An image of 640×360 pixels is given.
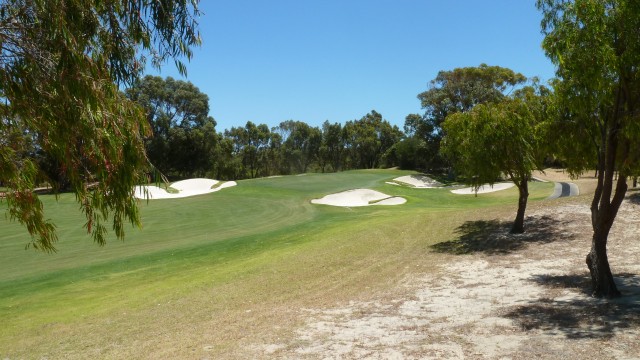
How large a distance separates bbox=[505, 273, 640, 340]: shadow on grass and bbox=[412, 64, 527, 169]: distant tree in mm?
52768

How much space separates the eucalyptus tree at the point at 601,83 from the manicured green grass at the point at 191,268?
535cm

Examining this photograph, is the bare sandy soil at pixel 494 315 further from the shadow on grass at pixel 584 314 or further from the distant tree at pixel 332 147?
the distant tree at pixel 332 147

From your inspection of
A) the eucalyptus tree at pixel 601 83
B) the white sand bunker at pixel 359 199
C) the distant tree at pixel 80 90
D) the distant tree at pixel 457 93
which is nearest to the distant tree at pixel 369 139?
the distant tree at pixel 457 93

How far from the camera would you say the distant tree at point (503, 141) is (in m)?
16.7

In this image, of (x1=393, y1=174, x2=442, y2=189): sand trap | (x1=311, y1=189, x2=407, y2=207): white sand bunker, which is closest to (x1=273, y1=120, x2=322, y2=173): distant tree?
(x1=393, y1=174, x2=442, y2=189): sand trap

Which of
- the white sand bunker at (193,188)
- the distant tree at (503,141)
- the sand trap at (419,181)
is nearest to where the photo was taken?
the distant tree at (503,141)

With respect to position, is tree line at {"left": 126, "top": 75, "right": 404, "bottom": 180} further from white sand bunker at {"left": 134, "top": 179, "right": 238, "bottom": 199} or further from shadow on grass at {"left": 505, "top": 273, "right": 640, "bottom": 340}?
shadow on grass at {"left": 505, "top": 273, "right": 640, "bottom": 340}

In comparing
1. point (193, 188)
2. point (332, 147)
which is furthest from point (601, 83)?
point (332, 147)

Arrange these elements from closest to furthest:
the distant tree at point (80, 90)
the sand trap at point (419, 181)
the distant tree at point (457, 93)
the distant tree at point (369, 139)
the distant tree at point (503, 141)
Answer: the distant tree at point (80, 90) → the distant tree at point (503, 141) → the sand trap at point (419, 181) → the distant tree at point (457, 93) → the distant tree at point (369, 139)

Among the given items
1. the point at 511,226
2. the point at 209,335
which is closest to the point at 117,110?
the point at 209,335

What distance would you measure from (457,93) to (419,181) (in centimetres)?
1753

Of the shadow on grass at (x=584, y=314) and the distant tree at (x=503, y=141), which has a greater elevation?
the distant tree at (x=503, y=141)

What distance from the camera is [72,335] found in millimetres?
9719

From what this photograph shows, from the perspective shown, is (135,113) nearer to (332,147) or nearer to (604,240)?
(604,240)
